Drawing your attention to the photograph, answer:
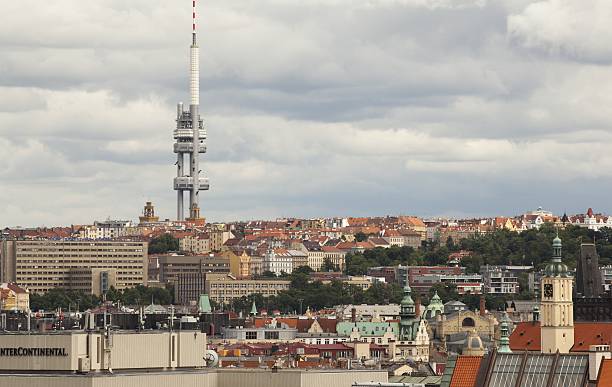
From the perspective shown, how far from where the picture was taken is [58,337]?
211ft

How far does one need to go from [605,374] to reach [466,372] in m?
4.48

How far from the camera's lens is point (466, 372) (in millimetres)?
60344

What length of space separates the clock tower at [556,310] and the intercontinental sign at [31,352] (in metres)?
50.2

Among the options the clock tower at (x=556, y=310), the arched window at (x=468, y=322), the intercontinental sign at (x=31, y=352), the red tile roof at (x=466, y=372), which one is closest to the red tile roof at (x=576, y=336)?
the clock tower at (x=556, y=310)

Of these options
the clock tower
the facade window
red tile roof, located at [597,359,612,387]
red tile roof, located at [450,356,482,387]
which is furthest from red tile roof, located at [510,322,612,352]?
red tile roof, located at [597,359,612,387]

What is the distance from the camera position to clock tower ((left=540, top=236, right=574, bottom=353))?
373 feet

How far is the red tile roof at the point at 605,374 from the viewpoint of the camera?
56444 mm

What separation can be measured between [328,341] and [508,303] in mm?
43502

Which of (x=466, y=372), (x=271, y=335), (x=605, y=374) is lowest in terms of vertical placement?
(x=605, y=374)

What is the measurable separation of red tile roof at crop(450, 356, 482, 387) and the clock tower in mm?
51766

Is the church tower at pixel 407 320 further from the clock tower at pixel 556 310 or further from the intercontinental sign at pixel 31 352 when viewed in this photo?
the intercontinental sign at pixel 31 352

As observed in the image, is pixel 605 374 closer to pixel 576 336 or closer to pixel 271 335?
pixel 576 336

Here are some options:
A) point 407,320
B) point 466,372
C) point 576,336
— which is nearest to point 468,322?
point 407,320

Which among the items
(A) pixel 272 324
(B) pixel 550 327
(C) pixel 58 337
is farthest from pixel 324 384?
(A) pixel 272 324
